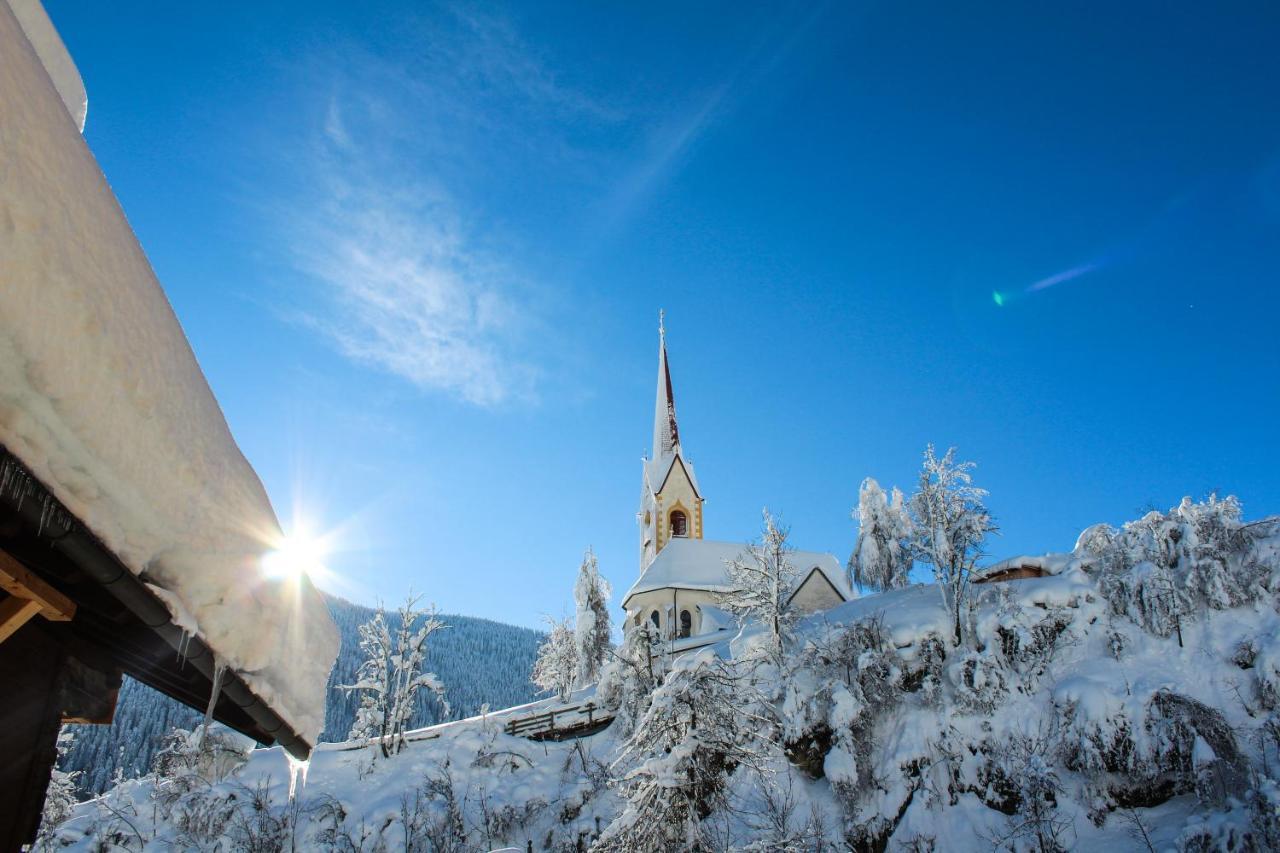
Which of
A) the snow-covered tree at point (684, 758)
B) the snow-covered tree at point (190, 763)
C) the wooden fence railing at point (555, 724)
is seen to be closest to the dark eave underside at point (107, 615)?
the snow-covered tree at point (684, 758)

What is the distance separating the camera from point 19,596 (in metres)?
3.31

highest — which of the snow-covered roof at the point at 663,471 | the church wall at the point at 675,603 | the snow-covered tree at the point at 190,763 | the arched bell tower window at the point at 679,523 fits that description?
the snow-covered roof at the point at 663,471

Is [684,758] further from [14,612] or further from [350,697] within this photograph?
[350,697]

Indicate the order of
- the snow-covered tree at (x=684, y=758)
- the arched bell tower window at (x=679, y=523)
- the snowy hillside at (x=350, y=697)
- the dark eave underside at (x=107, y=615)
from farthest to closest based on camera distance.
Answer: the snowy hillside at (x=350, y=697) → the arched bell tower window at (x=679, y=523) → the snow-covered tree at (x=684, y=758) → the dark eave underside at (x=107, y=615)

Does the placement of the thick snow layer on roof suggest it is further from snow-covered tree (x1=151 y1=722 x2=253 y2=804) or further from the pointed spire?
the pointed spire

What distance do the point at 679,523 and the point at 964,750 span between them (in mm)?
34592

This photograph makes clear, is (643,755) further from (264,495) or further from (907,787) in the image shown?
(264,495)

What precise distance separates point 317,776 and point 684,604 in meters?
23.5

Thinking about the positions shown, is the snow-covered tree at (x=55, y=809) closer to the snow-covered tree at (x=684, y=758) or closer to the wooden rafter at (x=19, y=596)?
the snow-covered tree at (x=684, y=758)

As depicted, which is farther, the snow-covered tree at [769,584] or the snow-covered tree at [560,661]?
the snow-covered tree at [560,661]

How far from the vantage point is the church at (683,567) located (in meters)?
45.2

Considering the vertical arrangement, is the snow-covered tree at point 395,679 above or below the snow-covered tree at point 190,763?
above

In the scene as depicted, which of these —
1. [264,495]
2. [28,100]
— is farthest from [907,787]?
[28,100]

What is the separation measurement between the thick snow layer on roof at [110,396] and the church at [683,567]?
37103mm
